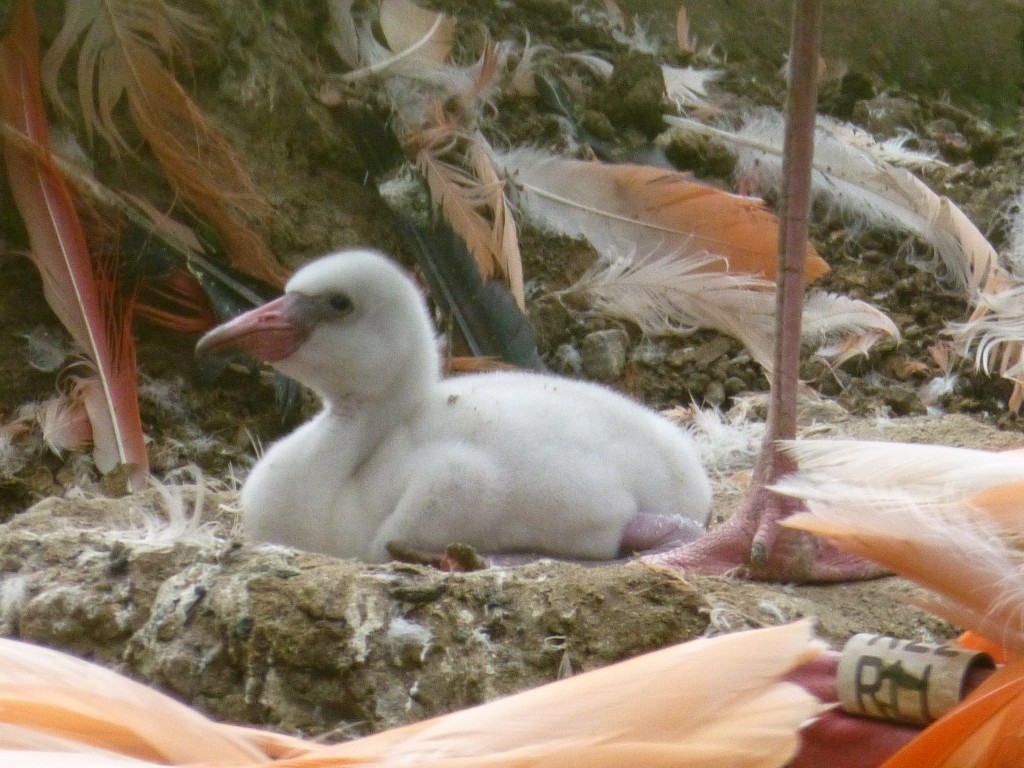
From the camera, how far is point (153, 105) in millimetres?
2314

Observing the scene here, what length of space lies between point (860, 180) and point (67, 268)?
137 centimetres

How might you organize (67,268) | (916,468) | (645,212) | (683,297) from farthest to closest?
(67,268) → (645,212) → (683,297) → (916,468)

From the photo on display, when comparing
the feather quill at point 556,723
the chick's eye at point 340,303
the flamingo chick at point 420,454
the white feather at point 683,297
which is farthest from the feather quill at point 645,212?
the feather quill at point 556,723

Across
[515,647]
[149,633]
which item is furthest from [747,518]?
[149,633]

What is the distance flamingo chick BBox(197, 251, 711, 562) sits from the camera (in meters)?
1.33

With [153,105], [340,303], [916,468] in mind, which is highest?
[153,105]

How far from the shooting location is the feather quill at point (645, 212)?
71.2 inches

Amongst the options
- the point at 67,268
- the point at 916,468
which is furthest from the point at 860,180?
the point at 916,468

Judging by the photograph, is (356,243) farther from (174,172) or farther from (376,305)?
(376,305)

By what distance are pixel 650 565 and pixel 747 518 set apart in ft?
0.74

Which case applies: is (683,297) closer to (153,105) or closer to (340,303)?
(340,303)

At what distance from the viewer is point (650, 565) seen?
3.65 feet

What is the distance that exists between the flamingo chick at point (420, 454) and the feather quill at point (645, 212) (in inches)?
13.9

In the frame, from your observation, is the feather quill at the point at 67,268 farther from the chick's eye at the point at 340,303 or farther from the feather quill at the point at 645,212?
the chick's eye at the point at 340,303
